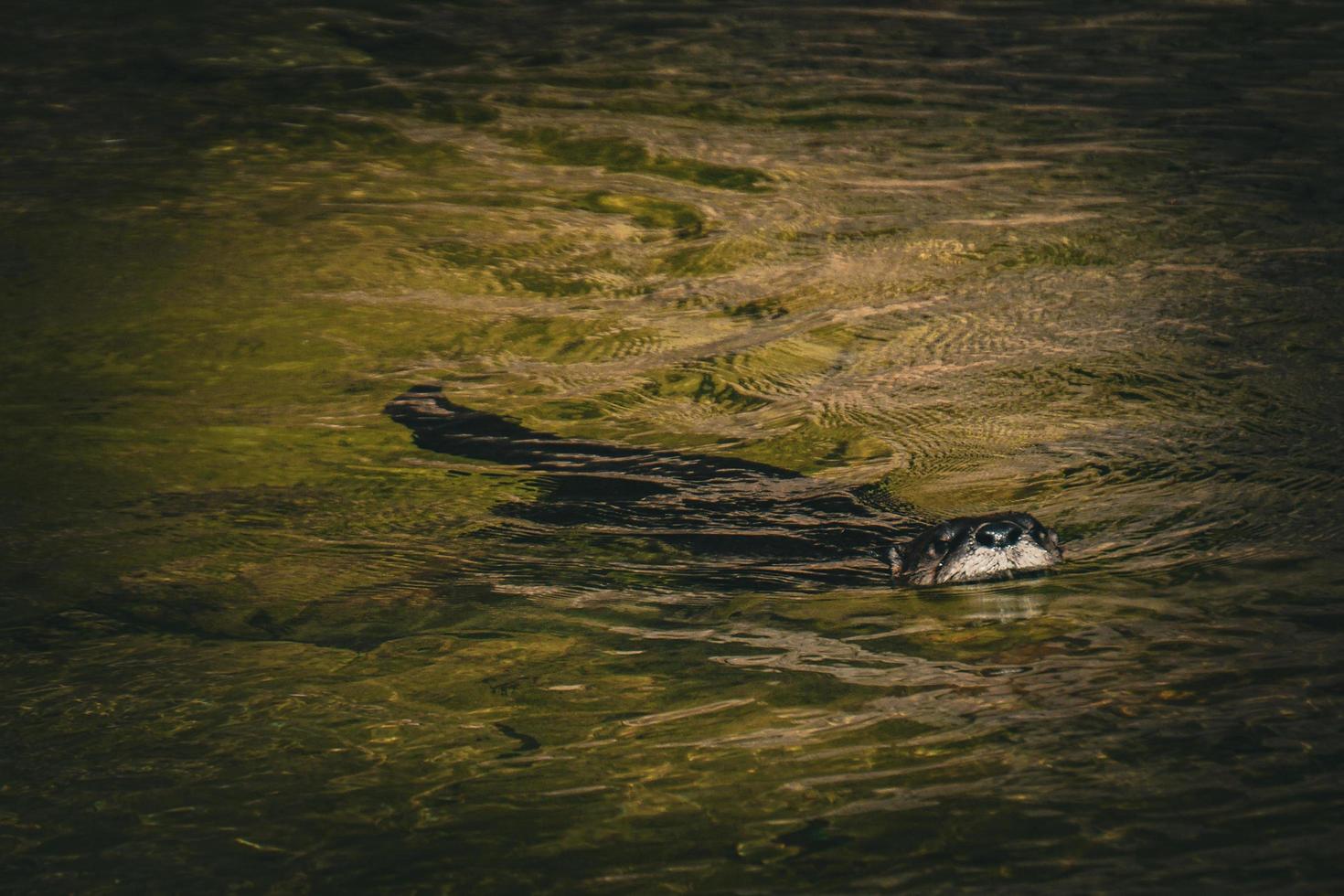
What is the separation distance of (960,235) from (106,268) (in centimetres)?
509

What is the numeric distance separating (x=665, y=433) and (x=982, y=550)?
2.37 metres

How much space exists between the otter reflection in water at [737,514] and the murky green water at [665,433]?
2.8 inches

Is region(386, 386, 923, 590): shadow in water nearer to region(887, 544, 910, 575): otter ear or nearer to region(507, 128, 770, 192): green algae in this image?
region(887, 544, 910, 575): otter ear

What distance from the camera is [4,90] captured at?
7.86 m

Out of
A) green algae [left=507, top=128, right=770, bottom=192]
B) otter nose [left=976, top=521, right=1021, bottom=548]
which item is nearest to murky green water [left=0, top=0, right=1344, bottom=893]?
green algae [left=507, top=128, right=770, bottom=192]

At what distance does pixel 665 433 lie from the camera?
6312 mm

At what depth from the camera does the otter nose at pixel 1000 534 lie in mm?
4145

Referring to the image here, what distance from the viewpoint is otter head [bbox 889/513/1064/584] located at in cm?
416

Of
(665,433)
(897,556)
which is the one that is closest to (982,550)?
(897,556)

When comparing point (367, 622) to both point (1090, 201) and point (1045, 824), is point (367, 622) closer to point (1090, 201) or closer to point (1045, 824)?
point (1045, 824)

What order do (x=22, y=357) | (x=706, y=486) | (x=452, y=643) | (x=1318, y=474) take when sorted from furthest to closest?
1. (x=22, y=357)
2. (x=706, y=486)
3. (x=1318, y=474)
4. (x=452, y=643)

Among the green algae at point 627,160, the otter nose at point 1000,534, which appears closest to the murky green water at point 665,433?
the green algae at point 627,160

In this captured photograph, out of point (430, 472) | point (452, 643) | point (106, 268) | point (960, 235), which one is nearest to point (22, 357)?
point (106, 268)

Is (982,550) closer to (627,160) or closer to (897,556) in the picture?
(897,556)
